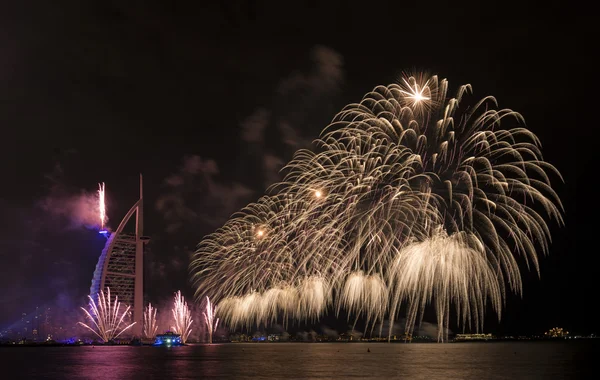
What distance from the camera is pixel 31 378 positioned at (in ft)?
195

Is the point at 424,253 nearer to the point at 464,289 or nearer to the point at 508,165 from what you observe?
the point at 464,289

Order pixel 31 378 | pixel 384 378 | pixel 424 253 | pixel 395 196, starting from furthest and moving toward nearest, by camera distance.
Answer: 1. pixel 424 253
2. pixel 395 196
3. pixel 31 378
4. pixel 384 378

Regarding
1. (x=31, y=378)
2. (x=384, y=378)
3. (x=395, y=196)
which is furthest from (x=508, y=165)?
(x=31, y=378)

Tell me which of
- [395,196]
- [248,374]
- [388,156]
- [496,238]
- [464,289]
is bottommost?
[248,374]

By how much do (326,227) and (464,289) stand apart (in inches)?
616

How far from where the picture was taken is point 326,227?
71125 millimetres

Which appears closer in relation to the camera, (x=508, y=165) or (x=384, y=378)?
(x=384, y=378)

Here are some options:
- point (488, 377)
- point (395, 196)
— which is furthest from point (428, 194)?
point (488, 377)

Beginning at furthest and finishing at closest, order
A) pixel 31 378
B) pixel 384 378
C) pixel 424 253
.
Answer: pixel 424 253
pixel 31 378
pixel 384 378

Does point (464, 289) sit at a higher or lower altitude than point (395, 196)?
lower

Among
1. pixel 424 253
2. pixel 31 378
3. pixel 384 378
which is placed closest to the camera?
pixel 384 378

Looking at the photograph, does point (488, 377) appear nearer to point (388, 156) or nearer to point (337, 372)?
point (337, 372)

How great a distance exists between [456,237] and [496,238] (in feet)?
21.2

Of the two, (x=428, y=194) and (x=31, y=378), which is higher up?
(x=428, y=194)
